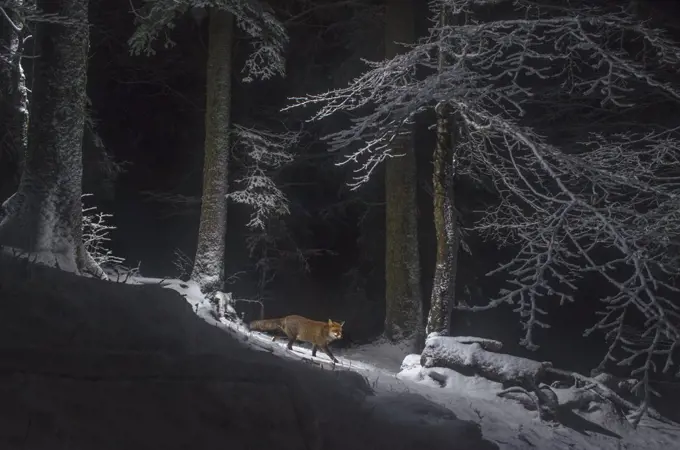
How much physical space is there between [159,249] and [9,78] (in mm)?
7654

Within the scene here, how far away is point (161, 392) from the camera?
396 centimetres

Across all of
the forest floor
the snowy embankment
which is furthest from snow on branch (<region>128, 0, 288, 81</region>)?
the snowy embankment

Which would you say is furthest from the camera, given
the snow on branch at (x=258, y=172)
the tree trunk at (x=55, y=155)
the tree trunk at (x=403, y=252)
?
the snow on branch at (x=258, y=172)

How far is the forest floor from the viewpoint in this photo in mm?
3486

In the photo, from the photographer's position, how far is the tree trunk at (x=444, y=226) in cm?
1105

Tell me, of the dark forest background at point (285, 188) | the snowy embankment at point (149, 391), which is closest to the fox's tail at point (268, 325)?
the snowy embankment at point (149, 391)

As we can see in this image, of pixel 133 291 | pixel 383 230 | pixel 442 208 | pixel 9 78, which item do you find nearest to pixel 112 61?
pixel 9 78

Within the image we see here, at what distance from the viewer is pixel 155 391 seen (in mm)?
3934

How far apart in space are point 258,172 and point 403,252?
4290 millimetres

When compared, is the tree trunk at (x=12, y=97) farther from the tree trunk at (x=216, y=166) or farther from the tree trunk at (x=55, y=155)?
the tree trunk at (x=216, y=166)

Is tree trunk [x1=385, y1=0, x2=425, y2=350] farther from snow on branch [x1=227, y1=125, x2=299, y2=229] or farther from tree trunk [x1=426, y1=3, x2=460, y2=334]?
snow on branch [x1=227, y1=125, x2=299, y2=229]

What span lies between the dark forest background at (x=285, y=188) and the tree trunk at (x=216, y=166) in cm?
299

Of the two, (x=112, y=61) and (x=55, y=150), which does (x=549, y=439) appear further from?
(x=112, y=61)

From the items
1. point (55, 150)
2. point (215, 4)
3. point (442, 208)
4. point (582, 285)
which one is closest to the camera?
point (55, 150)
